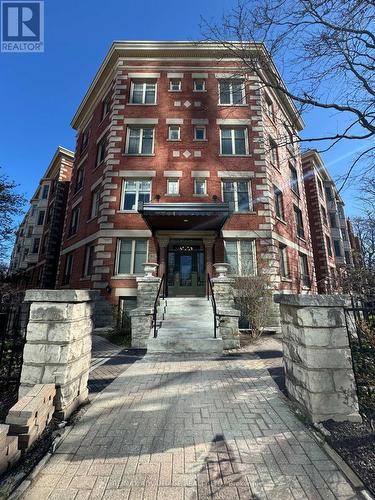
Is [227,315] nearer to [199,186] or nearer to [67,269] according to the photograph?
[199,186]

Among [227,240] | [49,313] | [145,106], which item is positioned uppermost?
[145,106]

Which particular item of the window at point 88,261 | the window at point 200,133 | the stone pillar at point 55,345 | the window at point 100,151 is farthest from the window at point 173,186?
the stone pillar at point 55,345

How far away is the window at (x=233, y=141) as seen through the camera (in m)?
15.8

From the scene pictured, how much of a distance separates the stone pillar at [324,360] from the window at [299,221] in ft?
52.1

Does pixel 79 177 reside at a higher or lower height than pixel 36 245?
higher

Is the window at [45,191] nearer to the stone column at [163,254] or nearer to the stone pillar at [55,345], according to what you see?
the stone column at [163,254]

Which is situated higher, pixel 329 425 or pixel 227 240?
pixel 227 240

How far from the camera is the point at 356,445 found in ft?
9.43

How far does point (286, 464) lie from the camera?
266 centimetres

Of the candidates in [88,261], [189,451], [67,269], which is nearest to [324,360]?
[189,451]

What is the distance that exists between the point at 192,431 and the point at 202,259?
11307 mm

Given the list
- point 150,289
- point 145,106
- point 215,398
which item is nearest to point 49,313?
point 215,398

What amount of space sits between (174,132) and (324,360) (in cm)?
1599

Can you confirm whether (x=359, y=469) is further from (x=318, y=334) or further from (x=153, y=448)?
(x=153, y=448)
